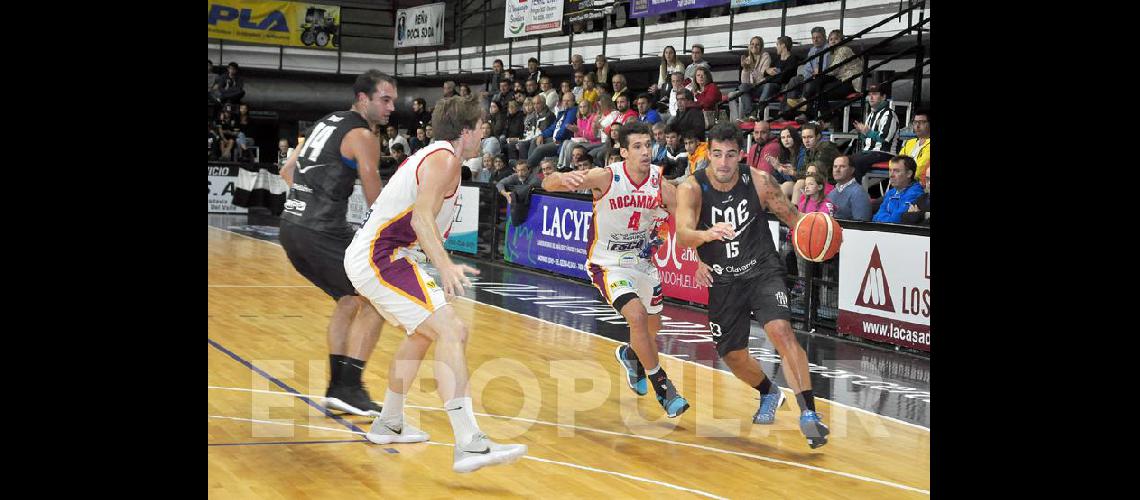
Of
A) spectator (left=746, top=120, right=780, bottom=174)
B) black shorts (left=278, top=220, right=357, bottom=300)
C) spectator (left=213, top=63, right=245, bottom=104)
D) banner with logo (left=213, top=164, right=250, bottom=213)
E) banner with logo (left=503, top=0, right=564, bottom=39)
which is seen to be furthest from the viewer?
spectator (left=213, top=63, right=245, bottom=104)

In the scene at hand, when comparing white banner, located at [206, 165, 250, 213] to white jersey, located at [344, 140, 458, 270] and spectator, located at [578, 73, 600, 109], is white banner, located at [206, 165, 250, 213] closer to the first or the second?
spectator, located at [578, 73, 600, 109]

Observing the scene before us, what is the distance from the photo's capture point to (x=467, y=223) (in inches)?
698

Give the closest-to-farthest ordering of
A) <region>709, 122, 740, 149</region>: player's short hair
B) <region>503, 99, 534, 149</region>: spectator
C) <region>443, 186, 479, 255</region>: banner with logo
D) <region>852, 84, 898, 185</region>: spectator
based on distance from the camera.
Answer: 1. <region>709, 122, 740, 149</region>: player's short hair
2. <region>852, 84, 898, 185</region>: spectator
3. <region>443, 186, 479, 255</region>: banner with logo
4. <region>503, 99, 534, 149</region>: spectator

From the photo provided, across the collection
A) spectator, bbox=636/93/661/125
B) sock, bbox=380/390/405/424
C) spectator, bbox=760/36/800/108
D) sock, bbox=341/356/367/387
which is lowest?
sock, bbox=380/390/405/424

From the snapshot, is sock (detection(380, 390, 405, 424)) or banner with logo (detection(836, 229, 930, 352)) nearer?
sock (detection(380, 390, 405, 424))

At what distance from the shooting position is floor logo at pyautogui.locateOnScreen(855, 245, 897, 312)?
1020 centimetres

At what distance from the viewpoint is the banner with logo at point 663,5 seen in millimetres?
17516

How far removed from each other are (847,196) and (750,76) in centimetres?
510

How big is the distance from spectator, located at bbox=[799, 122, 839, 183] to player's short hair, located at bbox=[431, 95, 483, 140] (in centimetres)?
630

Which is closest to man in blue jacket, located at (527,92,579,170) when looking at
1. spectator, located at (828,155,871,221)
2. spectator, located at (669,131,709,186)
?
spectator, located at (669,131,709,186)
